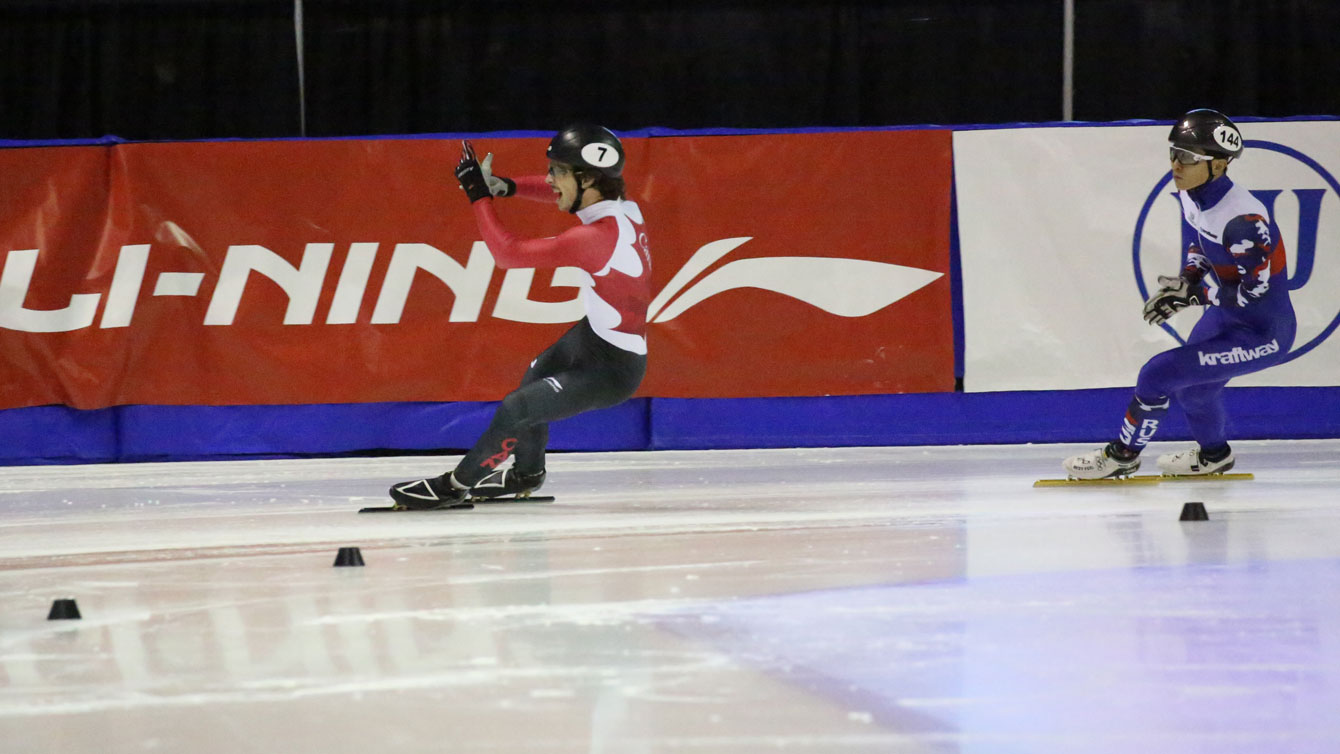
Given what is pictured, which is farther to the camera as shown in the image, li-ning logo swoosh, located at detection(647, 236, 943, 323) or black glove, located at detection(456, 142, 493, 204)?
li-ning logo swoosh, located at detection(647, 236, 943, 323)

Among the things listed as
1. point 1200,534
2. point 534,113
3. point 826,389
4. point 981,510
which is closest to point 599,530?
point 981,510

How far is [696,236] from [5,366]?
11.1ft

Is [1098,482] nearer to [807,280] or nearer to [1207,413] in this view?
[1207,413]

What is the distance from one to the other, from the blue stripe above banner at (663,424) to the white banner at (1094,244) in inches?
5.9

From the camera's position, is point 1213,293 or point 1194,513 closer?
point 1194,513

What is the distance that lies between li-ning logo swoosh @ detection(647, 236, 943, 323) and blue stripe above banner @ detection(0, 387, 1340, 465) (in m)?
0.48

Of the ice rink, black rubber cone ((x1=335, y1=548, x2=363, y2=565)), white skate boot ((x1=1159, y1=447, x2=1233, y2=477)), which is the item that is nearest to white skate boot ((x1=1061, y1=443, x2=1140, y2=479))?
white skate boot ((x1=1159, y1=447, x2=1233, y2=477))

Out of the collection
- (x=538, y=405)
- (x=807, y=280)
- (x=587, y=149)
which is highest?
(x=807, y=280)

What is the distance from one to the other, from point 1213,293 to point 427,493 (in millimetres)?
3011

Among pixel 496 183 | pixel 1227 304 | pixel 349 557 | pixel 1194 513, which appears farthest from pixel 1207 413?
pixel 349 557

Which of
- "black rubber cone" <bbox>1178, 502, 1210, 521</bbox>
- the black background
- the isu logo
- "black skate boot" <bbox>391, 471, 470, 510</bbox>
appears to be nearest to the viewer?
"black rubber cone" <bbox>1178, 502, 1210, 521</bbox>

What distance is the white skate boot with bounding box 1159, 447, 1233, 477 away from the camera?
237 inches

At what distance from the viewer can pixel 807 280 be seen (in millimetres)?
7621

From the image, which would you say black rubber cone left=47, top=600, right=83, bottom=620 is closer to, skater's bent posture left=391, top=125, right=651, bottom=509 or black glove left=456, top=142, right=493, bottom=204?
skater's bent posture left=391, top=125, right=651, bottom=509
